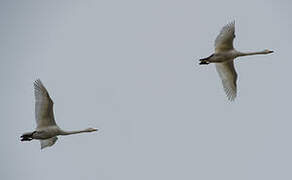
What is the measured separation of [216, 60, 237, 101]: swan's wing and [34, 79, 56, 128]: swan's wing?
7555 millimetres

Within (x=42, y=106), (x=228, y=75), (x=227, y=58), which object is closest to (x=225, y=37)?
(x=227, y=58)

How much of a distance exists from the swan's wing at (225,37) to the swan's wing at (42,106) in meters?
7.34

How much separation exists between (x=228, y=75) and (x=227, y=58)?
1.28 m

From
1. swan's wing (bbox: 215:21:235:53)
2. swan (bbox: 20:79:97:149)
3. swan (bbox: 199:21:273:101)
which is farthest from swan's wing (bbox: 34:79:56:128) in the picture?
swan's wing (bbox: 215:21:235:53)

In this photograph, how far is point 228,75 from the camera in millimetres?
31891

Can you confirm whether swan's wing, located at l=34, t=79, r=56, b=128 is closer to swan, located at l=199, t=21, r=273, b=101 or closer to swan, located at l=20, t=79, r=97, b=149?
swan, located at l=20, t=79, r=97, b=149

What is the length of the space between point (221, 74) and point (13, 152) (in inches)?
6534

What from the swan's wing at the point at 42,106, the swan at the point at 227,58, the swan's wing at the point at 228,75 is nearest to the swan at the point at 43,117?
the swan's wing at the point at 42,106

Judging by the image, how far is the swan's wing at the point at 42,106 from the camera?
29188 millimetres

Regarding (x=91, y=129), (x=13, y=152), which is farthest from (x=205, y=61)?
(x=13, y=152)

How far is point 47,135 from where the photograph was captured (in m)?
29.8

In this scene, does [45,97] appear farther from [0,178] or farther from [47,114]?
[0,178]

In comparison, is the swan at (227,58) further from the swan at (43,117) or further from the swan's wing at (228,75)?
the swan at (43,117)

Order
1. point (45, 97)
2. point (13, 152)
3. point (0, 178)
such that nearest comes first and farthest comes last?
point (45, 97), point (0, 178), point (13, 152)
